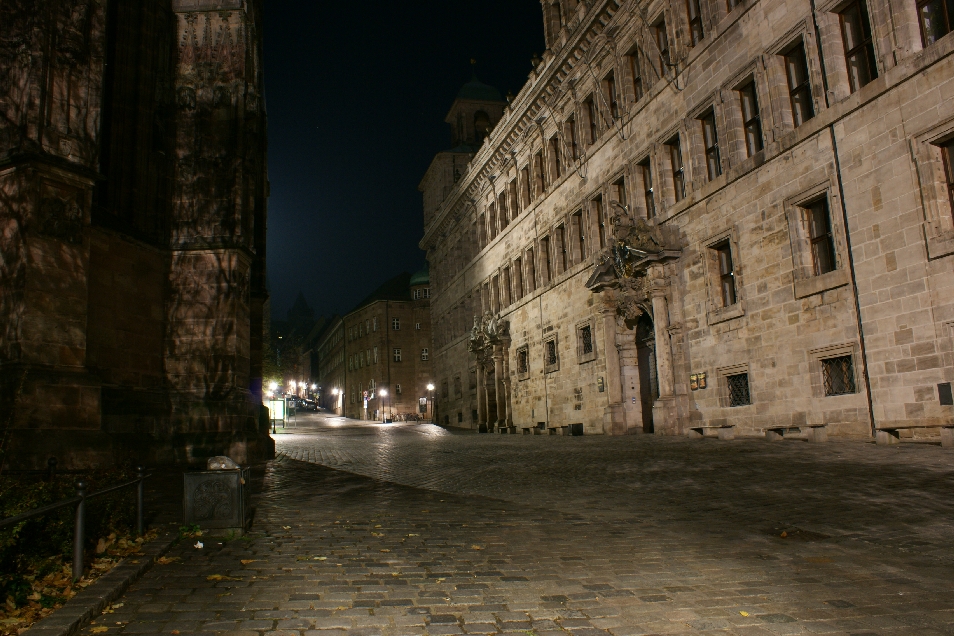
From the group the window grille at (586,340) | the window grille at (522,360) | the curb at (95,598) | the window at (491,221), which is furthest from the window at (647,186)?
the curb at (95,598)

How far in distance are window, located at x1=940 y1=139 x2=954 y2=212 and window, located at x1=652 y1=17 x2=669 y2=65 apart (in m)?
9.80

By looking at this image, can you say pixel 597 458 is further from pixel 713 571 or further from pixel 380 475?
pixel 713 571

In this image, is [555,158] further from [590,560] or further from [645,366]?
[590,560]

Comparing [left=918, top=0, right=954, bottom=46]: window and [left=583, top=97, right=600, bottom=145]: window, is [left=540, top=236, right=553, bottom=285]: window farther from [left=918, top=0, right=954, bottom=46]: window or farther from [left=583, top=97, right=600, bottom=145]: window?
[left=918, top=0, right=954, bottom=46]: window

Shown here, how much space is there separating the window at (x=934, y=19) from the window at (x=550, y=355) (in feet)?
56.9

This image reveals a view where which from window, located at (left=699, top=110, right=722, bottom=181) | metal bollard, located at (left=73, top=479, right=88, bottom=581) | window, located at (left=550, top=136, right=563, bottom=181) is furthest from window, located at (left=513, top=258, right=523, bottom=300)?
metal bollard, located at (left=73, top=479, right=88, bottom=581)

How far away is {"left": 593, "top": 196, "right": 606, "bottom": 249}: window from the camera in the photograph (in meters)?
24.4

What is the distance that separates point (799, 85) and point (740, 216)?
3222 millimetres

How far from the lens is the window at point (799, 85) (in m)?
15.4

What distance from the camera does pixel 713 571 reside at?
15.7ft

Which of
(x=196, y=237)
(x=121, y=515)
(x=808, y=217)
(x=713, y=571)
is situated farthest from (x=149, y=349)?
(x=808, y=217)

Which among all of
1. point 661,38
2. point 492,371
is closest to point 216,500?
point 661,38

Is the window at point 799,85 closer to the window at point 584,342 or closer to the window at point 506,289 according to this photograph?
the window at point 584,342

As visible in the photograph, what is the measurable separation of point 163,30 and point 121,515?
1309cm
